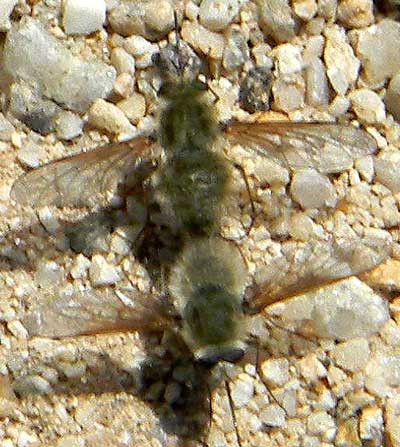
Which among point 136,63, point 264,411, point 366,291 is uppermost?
point 136,63

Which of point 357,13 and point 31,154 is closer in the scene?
point 31,154

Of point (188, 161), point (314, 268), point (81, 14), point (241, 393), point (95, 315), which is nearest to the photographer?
point (95, 315)

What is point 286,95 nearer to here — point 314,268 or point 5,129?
point 314,268

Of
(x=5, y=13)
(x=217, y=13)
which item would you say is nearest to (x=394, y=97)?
(x=217, y=13)

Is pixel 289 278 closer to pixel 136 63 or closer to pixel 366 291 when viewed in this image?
pixel 366 291

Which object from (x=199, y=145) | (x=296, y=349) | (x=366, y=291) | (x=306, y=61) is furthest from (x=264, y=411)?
(x=306, y=61)

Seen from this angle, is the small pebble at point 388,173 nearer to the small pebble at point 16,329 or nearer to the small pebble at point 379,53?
the small pebble at point 379,53

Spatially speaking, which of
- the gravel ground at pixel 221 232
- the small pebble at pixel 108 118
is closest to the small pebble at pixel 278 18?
the gravel ground at pixel 221 232
